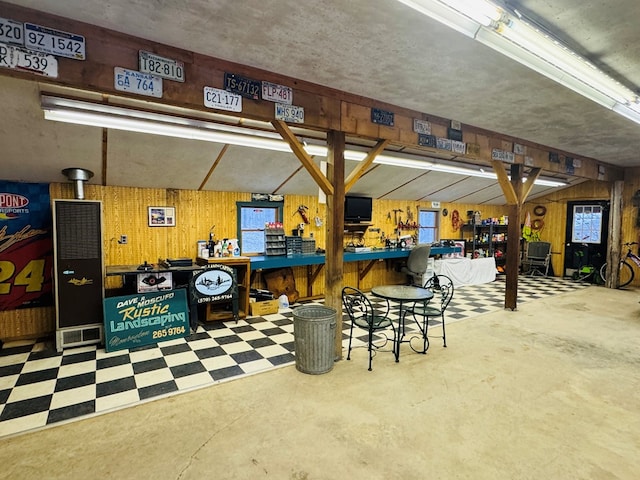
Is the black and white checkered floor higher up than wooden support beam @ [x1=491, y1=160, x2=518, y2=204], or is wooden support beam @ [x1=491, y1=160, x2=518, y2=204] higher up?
wooden support beam @ [x1=491, y1=160, x2=518, y2=204]

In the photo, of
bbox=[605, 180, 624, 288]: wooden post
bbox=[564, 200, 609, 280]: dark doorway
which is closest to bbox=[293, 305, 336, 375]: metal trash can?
Result: bbox=[605, 180, 624, 288]: wooden post

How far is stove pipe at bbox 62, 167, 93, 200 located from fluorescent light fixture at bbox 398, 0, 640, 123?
4.05 m

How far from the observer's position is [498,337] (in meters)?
4.39

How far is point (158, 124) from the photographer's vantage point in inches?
139

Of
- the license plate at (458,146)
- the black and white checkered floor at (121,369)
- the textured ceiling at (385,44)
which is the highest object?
the textured ceiling at (385,44)

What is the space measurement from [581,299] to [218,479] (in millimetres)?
7507

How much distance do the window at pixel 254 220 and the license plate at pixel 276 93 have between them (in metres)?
2.92

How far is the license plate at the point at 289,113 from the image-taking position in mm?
2982

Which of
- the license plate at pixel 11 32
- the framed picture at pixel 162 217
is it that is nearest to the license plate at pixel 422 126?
the license plate at pixel 11 32

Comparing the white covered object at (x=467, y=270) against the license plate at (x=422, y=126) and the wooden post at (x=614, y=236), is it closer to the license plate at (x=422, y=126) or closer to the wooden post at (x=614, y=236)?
the wooden post at (x=614, y=236)

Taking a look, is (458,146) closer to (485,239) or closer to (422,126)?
(422,126)

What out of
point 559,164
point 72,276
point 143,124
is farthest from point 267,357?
point 559,164

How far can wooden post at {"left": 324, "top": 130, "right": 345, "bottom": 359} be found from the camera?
3.50 m

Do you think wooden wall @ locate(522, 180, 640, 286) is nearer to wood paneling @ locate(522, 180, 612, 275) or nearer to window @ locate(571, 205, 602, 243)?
wood paneling @ locate(522, 180, 612, 275)
